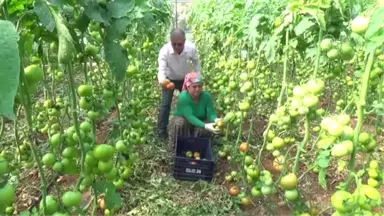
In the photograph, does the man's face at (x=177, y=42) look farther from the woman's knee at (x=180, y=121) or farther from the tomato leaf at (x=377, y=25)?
the tomato leaf at (x=377, y=25)

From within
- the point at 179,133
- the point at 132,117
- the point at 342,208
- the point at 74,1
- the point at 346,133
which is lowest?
the point at 179,133

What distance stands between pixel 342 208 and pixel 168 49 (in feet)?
11.0

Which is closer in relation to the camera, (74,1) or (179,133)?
(74,1)

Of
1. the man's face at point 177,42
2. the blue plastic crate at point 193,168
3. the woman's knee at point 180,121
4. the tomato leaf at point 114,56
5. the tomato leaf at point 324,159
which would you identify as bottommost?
the blue plastic crate at point 193,168

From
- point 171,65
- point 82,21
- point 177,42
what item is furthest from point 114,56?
point 171,65

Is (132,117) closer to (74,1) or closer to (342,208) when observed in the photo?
(74,1)

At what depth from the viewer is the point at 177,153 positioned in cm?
371

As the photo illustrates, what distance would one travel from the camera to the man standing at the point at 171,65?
427cm

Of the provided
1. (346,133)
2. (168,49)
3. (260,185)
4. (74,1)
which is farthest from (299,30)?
(168,49)

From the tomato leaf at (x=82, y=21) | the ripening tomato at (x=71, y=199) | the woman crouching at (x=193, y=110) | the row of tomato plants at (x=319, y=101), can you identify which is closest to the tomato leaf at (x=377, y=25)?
the row of tomato plants at (x=319, y=101)

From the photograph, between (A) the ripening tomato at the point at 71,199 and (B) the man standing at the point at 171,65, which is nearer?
(A) the ripening tomato at the point at 71,199

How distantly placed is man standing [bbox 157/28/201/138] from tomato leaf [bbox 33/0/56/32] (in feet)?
10.5

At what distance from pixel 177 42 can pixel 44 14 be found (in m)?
3.28

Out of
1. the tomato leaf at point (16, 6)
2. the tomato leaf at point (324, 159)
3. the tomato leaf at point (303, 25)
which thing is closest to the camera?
the tomato leaf at point (16, 6)
